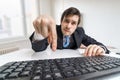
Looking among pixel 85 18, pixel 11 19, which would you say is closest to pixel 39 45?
pixel 85 18

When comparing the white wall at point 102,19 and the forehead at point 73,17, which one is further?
the white wall at point 102,19

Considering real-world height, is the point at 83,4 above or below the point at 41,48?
above

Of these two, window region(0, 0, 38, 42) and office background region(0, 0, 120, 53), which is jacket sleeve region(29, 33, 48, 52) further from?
window region(0, 0, 38, 42)

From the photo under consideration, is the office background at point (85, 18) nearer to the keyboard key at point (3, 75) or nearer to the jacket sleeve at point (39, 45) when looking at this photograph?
the jacket sleeve at point (39, 45)

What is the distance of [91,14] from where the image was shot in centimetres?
263

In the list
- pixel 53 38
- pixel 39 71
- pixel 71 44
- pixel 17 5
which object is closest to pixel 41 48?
pixel 53 38

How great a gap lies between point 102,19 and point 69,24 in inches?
42.9

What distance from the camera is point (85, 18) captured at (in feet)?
8.88

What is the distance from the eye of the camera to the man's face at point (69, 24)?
4.91 ft

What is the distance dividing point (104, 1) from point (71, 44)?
1222 millimetres

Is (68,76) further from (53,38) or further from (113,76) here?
(53,38)

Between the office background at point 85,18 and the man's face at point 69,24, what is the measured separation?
89 cm

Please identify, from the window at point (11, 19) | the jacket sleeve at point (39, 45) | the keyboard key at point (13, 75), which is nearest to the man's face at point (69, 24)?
the jacket sleeve at point (39, 45)

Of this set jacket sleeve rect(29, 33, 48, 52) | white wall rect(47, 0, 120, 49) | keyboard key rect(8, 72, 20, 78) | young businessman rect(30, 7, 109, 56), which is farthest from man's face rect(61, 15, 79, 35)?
keyboard key rect(8, 72, 20, 78)
